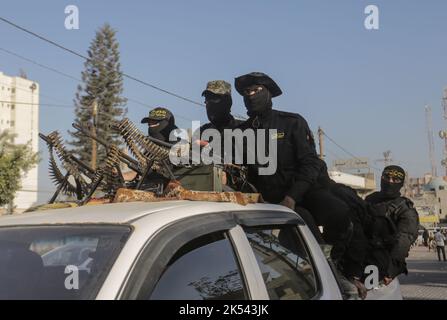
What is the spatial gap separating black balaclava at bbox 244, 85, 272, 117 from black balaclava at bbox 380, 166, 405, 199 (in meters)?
1.73

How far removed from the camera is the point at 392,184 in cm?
549

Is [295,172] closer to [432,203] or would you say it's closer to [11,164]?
[11,164]

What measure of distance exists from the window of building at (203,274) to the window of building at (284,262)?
0.73 ft

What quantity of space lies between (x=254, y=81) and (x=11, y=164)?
19.2 meters

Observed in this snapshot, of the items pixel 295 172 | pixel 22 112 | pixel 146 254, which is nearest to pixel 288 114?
pixel 295 172

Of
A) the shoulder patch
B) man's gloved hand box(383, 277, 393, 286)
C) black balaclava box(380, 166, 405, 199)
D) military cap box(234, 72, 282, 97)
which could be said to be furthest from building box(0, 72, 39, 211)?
man's gloved hand box(383, 277, 393, 286)

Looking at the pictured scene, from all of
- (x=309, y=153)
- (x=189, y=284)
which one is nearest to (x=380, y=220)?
(x=309, y=153)

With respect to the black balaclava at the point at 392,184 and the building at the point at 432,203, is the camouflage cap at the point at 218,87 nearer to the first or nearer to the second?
the black balaclava at the point at 392,184

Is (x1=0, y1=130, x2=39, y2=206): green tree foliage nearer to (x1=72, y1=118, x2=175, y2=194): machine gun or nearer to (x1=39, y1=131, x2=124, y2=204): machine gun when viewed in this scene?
(x1=39, y1=131, x2=124, y2=204): machine gun

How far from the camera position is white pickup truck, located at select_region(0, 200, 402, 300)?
1896mm

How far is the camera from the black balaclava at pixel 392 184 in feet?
18.0

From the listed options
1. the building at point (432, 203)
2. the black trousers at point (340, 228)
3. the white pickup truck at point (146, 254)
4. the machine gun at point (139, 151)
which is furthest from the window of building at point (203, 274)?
the building at point (432, 203)
